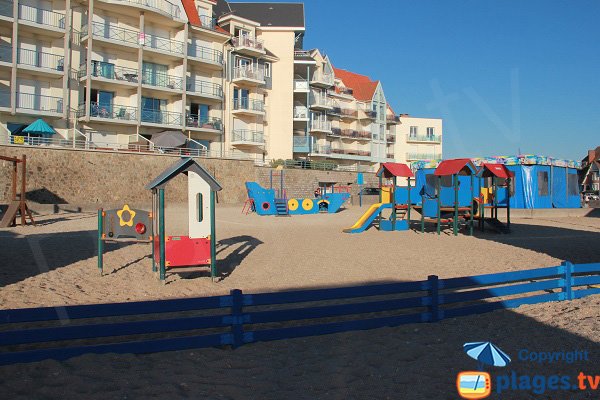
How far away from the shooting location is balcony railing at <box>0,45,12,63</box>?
98.5 ft

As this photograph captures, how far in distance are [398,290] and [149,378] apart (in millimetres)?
3303

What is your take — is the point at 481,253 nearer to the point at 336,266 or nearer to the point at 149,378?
the point at 336,266

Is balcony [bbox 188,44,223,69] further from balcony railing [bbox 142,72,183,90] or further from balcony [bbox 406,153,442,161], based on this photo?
balcony [bbox 406,153,442,161]

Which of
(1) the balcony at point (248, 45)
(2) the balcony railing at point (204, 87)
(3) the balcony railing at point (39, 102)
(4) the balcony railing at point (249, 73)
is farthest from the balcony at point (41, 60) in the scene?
(1) the balcony at point (248, 45)

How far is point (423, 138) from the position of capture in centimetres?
7338

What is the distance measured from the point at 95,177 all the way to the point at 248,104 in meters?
18.5

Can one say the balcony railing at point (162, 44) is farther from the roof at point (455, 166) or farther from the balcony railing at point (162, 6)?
the roof at point (455, 166)

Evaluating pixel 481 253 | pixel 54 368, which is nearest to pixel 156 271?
pixel 54 368

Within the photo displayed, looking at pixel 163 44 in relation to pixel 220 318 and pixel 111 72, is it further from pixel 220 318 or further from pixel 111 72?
pixel 220 318

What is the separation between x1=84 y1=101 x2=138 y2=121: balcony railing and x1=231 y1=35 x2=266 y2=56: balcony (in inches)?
486

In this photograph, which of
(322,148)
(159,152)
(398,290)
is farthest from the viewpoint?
(322,148)

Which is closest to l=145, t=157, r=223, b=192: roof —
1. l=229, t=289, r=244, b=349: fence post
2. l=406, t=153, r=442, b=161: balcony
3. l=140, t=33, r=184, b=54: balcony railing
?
l=229, t=289, r=244, b=349: fence post

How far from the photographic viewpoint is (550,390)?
4.55m

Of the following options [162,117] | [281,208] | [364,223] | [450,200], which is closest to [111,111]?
[162,117]
